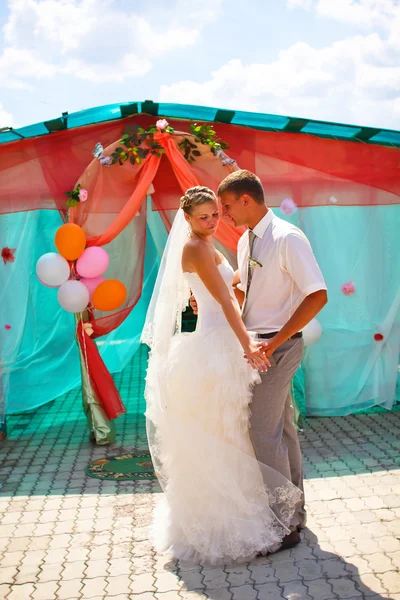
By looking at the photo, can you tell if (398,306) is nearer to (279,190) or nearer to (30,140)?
(279,190)

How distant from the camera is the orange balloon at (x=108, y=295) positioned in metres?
5.64

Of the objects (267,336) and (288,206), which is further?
(288,206)

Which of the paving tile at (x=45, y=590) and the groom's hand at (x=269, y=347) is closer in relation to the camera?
the paving tile at (x=45, y=590)

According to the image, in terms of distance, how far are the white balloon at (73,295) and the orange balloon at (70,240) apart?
0.23 meters

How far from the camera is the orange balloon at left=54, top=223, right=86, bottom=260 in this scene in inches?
217

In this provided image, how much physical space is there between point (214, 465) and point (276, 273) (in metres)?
1.04

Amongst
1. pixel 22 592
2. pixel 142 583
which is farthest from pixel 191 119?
pixel 22 592

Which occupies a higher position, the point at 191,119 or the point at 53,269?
the point at 191,119

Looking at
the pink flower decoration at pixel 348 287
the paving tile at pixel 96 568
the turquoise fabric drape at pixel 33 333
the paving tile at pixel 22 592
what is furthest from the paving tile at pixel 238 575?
the pink flower decoration at pixel 348 287

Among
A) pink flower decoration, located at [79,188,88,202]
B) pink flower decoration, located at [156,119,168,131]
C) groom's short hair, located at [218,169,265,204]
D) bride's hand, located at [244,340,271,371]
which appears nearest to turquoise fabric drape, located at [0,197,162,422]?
pink flower decoration, located at [79,188,88,202]

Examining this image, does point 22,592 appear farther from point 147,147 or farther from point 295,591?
point 147,147

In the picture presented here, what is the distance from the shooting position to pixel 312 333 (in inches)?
230

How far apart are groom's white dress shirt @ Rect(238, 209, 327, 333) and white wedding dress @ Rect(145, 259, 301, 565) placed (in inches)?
10.2

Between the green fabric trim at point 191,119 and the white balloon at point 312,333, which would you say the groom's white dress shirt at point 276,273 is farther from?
the green fabric trim at point 191,119
